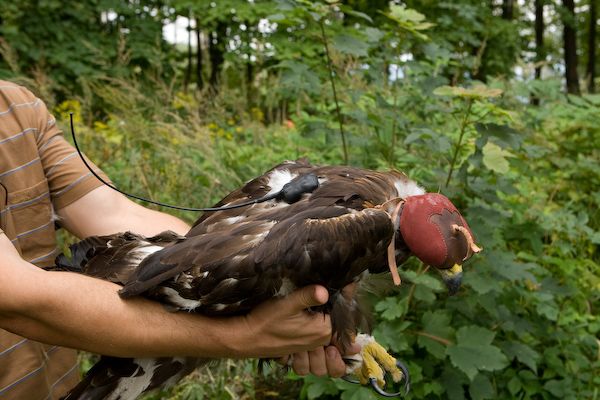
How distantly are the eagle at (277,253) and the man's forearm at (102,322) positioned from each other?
5 cm

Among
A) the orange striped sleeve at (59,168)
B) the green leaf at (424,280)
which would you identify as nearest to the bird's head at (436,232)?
the green leaf at (424,280)

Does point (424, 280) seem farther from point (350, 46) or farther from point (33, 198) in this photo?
point (33, 198)

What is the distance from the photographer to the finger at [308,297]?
5.29 feet

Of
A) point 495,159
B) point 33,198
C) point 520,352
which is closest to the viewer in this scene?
point 33,198

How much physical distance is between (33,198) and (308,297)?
1007 mm

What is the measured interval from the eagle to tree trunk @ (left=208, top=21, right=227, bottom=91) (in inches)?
339

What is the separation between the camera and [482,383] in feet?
9.96

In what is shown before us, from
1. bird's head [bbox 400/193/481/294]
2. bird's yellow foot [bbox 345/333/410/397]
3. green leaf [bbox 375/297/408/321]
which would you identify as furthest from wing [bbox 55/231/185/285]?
green leaf [bbox 375/297/408/321]

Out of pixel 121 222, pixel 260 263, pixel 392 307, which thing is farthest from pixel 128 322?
pixel 392 307

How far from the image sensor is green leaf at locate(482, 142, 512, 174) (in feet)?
8.89

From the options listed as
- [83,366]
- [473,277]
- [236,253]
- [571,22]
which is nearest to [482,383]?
[473,277]

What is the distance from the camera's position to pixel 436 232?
1738 millimetres

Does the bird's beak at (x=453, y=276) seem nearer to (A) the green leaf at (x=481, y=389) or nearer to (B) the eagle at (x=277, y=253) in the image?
(B) the eagle at (x=277, y=253)

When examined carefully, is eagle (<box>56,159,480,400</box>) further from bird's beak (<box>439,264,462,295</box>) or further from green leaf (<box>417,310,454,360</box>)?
green leaf (<box>417,310,454,360</box>)
